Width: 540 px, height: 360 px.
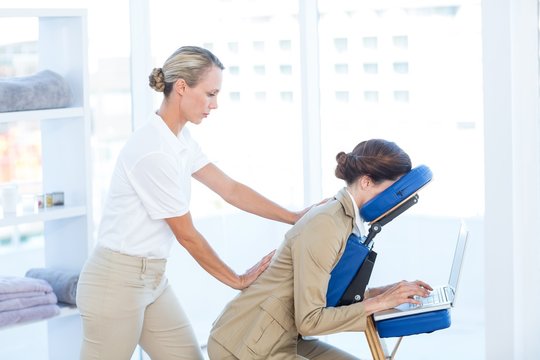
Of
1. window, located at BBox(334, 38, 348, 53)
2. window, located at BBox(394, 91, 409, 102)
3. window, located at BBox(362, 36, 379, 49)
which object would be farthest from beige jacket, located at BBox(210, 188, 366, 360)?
window, located at BBox(334, 38, 348, 53)

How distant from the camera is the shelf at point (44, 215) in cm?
298

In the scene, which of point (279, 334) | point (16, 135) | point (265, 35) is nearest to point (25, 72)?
point (16, 135)

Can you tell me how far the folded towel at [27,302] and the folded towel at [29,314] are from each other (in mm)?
11

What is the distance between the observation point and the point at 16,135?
3.52 meters

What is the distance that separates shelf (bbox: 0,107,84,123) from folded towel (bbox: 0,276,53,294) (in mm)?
546

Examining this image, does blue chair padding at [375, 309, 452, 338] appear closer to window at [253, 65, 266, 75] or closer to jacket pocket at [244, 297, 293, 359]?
jacket pocket at [244, 297, 293, 359]

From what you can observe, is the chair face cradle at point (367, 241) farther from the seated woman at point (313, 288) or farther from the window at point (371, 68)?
the window at point (371, 68)

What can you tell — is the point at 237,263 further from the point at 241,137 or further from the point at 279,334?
the point at 279,334

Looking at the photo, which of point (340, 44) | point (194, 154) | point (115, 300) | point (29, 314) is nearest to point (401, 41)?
point (340, 44)

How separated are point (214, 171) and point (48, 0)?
1.18 m

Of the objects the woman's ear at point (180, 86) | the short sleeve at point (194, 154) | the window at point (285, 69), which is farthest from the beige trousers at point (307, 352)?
the window at point (285, 69)

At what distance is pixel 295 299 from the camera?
2.33m

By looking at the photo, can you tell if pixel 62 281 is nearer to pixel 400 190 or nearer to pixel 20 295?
pixel 20 295

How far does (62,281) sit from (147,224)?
0.78 m
